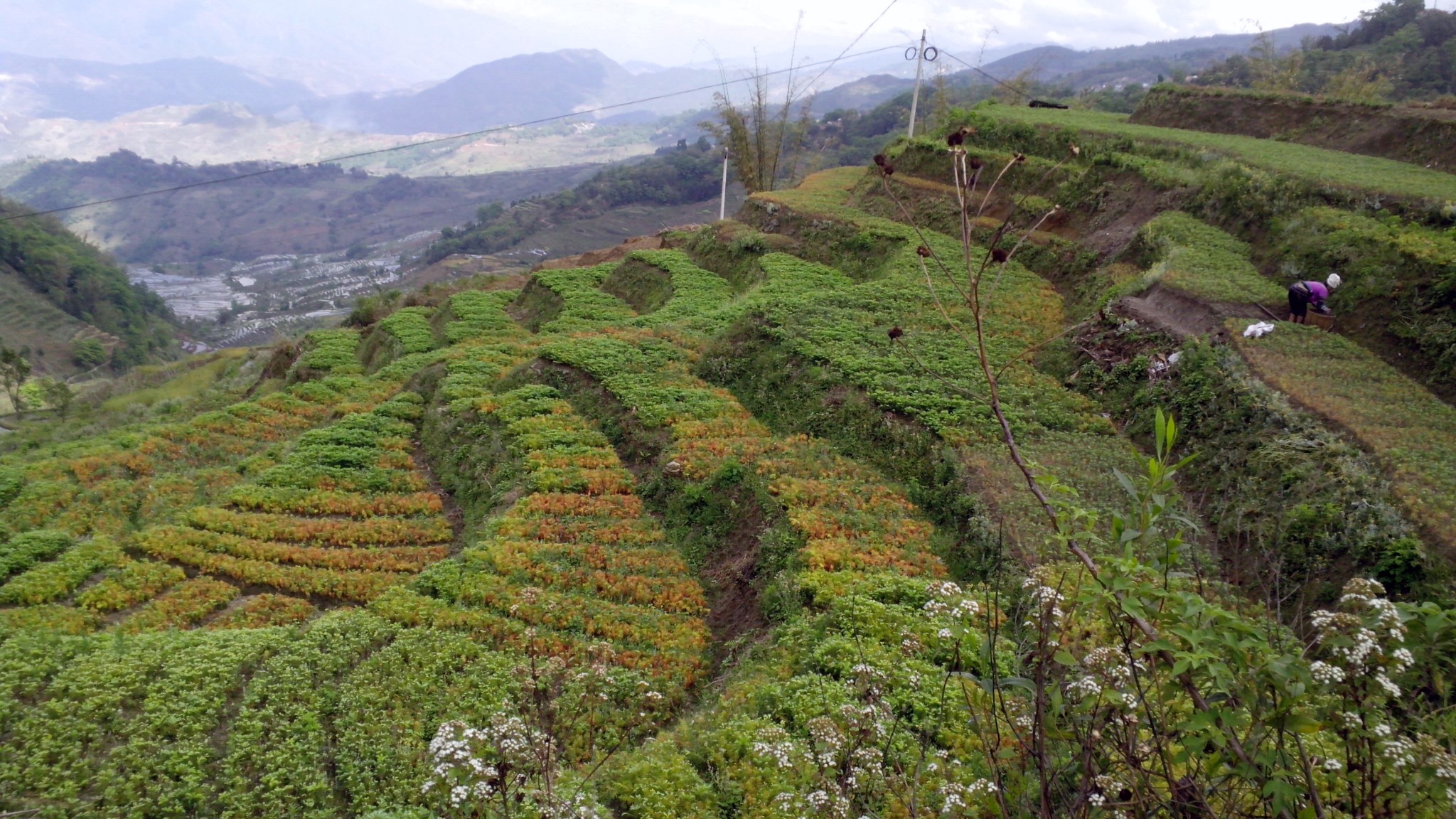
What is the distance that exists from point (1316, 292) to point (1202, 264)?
2.61 metres

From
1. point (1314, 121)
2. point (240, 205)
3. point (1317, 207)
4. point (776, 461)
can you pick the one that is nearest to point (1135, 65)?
point (1314, 121)

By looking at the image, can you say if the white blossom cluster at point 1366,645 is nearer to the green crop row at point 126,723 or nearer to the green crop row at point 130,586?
the green crop row at point 126,723

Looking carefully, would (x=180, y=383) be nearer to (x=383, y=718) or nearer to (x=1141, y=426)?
(x=383, y=718)

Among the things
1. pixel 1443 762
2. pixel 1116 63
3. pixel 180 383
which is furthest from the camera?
pixel 1116 63

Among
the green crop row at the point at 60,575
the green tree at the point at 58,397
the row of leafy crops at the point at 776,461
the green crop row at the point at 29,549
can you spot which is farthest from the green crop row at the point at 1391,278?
the green tree at the point at 58,397

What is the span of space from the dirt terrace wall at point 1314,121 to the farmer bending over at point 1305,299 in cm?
901

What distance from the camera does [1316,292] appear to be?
40.6 feet

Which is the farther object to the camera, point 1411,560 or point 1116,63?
point 1116,63

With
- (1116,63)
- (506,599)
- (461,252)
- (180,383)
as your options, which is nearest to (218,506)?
(506,599)

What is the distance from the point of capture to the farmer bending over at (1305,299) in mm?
12344

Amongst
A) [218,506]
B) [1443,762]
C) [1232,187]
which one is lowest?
[218,506]

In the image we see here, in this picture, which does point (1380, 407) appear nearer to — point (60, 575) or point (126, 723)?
point (126, 723)

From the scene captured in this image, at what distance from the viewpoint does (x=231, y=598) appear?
1034 centimetres

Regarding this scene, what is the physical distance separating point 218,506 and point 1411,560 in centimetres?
1679
